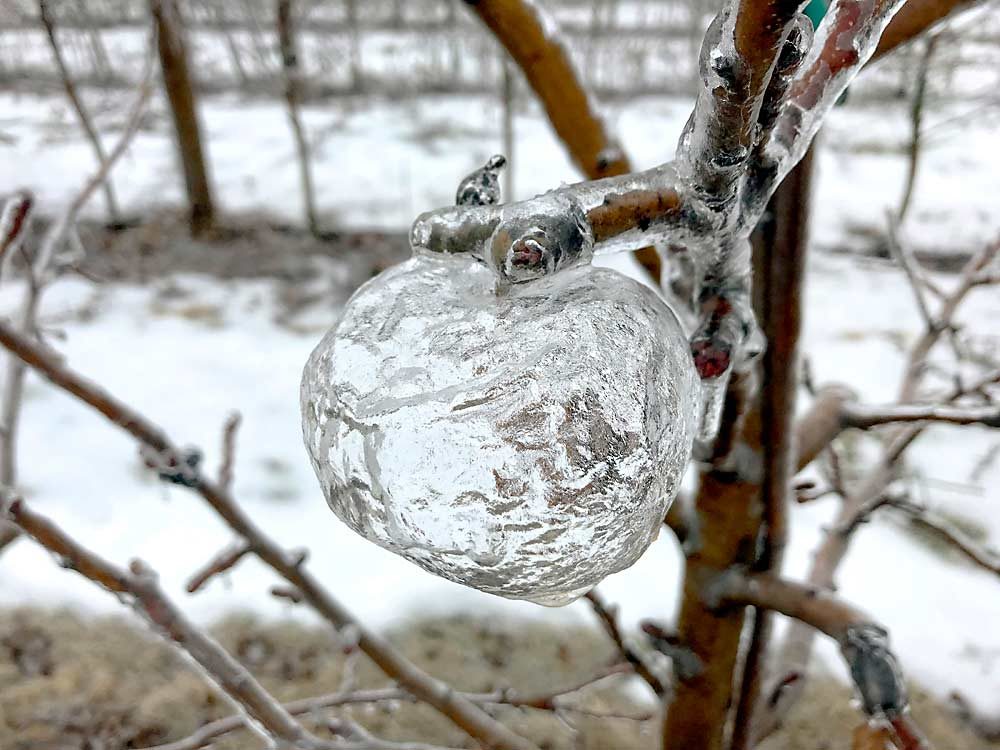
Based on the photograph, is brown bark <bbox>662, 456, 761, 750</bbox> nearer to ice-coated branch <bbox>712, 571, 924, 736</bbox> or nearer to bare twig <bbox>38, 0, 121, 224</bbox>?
ice-coated branch <bbox>712, 571, 924, 736</bbox>

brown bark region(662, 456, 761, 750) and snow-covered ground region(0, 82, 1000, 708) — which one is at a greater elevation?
brown bark region(662, 456, 761, 750)

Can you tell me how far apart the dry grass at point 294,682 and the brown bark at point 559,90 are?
1.25 m

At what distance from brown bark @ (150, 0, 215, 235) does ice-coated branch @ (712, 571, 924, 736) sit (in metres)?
3.41

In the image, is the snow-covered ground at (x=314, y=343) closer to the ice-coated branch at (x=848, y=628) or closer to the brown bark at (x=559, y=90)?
the ice-coated branch at (x=848, y=628)

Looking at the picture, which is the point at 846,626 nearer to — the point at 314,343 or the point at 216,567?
the point at 216,567

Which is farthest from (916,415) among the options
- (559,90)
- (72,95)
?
(72,95)

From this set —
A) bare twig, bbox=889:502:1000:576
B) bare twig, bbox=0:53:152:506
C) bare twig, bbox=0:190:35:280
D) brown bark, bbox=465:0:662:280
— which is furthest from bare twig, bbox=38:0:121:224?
bare twig, bbox=889:502:1000:576

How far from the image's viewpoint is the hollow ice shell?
27 cm

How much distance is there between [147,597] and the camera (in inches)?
24.5

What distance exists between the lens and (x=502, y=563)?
28 centimetres

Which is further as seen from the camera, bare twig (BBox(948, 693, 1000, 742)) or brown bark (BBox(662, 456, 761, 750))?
bare twig (BBox(948, 693, 1000, 742))

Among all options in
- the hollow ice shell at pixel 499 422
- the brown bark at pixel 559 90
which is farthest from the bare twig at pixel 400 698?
the hollow ice shell at pixel 499 422

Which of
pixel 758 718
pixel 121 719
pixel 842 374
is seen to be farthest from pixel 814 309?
pixel 121 719

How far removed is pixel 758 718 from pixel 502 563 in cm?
70
